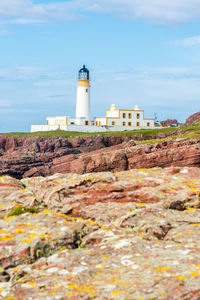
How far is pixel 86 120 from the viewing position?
156 meters

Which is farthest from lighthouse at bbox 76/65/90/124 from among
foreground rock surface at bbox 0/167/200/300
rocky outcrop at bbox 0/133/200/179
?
foreground rock surface at bbox 0/167/200/300

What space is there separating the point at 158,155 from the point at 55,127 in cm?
11679

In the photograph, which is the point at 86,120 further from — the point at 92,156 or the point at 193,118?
the point at 92,156

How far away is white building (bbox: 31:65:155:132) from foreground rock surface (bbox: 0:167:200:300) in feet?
434

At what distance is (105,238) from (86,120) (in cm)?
14302

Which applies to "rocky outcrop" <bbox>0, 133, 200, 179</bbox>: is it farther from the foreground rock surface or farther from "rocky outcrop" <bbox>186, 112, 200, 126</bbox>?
"rocky outcrop" <bbox>186, 112, 200, 126</bbox>

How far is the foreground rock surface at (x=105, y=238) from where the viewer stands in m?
11.2

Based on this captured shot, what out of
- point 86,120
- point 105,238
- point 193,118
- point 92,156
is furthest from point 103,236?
point 193,118

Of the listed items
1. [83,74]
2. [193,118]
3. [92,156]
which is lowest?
[92,156]

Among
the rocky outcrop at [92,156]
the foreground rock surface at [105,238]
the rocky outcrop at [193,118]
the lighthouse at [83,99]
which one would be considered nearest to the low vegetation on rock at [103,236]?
the foreground rock surface at [105,238]

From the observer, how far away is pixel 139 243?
43.9ft

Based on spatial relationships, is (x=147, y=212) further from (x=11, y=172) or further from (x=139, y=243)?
(x=11, y=172)

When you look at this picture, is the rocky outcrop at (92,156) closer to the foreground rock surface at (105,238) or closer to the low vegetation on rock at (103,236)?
the foreground rock surface at (105,238)

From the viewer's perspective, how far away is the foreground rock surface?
11.2 m
